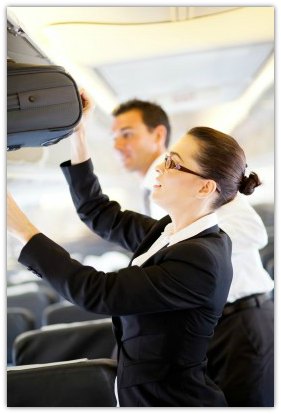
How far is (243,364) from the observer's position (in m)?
1.74

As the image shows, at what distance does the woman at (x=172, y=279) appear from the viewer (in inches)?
45.1

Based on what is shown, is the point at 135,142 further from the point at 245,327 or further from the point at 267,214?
the point at 245,327

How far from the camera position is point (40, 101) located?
1.15m

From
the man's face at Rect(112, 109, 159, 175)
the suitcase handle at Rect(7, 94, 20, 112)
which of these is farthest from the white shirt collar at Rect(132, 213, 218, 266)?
the man's face at Rect(112, 109, 159, 175)

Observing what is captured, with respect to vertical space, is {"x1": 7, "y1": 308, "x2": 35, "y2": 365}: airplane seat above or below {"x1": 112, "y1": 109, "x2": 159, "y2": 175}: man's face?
below

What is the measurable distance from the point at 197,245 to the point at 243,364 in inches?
28.9

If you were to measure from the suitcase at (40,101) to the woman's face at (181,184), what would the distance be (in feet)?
0.89

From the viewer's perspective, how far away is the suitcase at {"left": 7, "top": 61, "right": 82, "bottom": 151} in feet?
3.78

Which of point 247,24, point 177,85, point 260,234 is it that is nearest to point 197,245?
point 260,234

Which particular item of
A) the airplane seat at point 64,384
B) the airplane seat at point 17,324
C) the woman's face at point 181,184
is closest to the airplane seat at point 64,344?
the airplane seat at point 64,384

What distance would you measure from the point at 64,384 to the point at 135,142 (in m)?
1.27

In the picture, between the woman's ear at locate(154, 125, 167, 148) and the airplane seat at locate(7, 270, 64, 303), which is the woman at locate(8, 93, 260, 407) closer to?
the woman's ear at locate(154, 125, 167, 148)

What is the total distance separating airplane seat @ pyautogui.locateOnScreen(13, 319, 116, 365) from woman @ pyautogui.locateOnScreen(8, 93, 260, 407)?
2.53ft

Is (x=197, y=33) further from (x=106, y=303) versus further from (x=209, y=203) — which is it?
(x=106, y=303)
